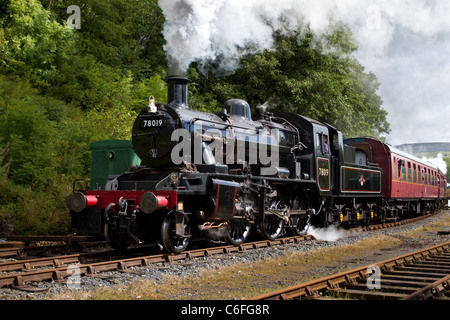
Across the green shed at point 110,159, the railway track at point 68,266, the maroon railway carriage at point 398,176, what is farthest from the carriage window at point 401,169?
the railway track at point 68,266

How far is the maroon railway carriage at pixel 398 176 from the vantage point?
1695 centimetres

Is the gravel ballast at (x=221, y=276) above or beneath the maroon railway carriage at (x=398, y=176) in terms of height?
beneath

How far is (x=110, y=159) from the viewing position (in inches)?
504

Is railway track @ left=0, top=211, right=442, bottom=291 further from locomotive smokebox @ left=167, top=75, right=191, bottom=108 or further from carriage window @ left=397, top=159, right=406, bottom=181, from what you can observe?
carriage window @ left=397, top=159, right=406, bottom=181

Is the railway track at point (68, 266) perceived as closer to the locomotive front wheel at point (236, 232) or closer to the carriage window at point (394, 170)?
the locomotive front wheel at point (236, 232)

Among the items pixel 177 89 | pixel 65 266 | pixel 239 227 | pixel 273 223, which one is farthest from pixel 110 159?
pixel 65 266

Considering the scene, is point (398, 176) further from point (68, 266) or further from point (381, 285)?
point (68, 266)

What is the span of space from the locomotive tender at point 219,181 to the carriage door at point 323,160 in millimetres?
27

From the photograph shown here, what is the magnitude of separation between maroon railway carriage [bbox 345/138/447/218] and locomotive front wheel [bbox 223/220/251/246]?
8.35 meters

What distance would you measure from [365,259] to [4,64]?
1646 cm

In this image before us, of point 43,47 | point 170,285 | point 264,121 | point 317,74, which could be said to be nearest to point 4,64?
point 43,47

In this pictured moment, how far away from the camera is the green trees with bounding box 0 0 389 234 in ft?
44.9
